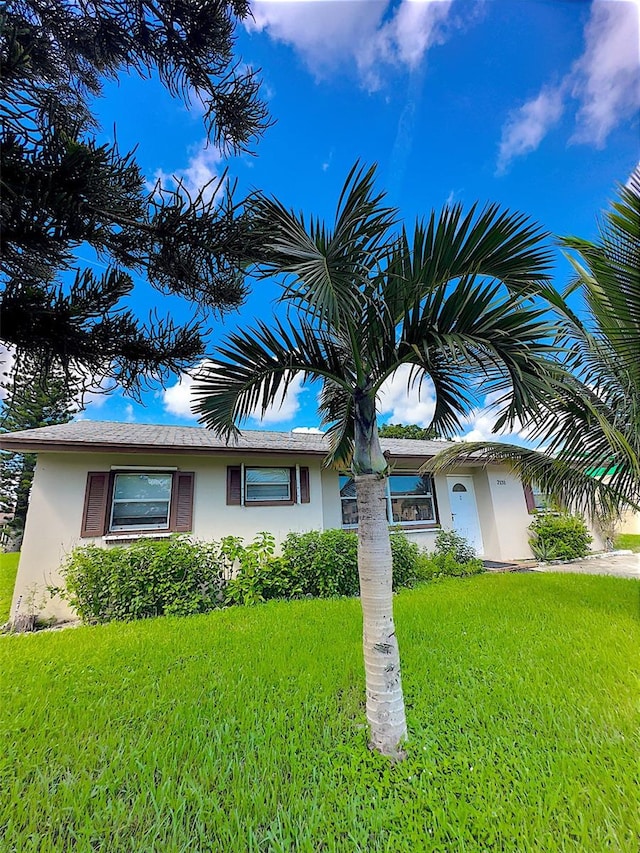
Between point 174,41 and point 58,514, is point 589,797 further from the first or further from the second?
point 58,514

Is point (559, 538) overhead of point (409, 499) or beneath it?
beneath

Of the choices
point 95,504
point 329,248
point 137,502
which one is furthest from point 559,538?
point 95,504

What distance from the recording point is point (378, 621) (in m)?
2.73

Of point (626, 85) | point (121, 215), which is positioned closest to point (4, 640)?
point (121, 215)

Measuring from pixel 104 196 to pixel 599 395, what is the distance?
5.97m

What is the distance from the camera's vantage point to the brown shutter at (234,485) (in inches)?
337

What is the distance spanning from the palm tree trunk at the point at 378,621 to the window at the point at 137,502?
20.6ft

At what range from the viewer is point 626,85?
2615mm

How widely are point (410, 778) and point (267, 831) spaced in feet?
3.25

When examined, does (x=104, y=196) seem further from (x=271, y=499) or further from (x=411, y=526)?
(x=411, y=526)

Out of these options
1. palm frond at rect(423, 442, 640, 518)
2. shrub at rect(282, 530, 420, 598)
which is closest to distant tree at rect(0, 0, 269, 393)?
palm frond at rect(423, 442, 640, 518)

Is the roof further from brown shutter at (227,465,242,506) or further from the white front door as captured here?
the white front door

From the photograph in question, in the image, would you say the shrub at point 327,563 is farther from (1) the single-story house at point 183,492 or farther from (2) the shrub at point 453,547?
(2) the shrub at point 453,547

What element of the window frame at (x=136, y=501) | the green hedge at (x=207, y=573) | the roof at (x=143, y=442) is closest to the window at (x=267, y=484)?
the roof at (x=143, y=442)
